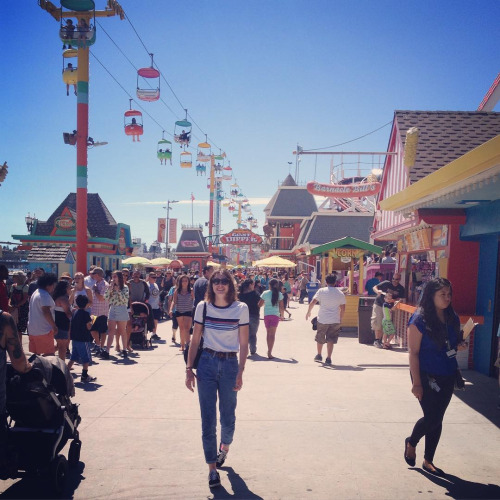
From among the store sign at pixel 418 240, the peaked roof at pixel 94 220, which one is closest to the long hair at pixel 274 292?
the store sign at pixel 418 240

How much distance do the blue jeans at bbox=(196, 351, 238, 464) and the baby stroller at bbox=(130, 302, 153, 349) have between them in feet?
22.6

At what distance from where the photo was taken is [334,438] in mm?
5082

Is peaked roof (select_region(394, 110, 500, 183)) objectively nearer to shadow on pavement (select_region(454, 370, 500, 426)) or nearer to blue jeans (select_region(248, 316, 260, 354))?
shadow on pavement (select_region(454, 370, 500, 426))

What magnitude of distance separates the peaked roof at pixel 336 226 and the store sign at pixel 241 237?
31.8 ft

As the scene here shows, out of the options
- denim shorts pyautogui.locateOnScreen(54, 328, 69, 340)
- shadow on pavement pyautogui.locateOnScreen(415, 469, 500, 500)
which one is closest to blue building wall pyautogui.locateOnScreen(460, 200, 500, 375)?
shadow on pavement pyautogui.locateOnScreen(415, 469, 500, 500)

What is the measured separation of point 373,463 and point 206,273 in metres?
7.09

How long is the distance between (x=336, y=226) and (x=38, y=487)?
36121mm

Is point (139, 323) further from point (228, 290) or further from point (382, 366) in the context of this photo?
point (228, 290)

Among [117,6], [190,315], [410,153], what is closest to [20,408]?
[190,315]

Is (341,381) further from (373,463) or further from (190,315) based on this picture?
(190,315)

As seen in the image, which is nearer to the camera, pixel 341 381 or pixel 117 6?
pixel 341 381

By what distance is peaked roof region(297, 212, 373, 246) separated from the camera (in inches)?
1490

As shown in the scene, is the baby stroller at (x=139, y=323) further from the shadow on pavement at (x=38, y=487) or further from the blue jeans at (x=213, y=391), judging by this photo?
the blue jeans at (x=213, y=391)

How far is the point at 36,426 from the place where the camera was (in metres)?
3.83
